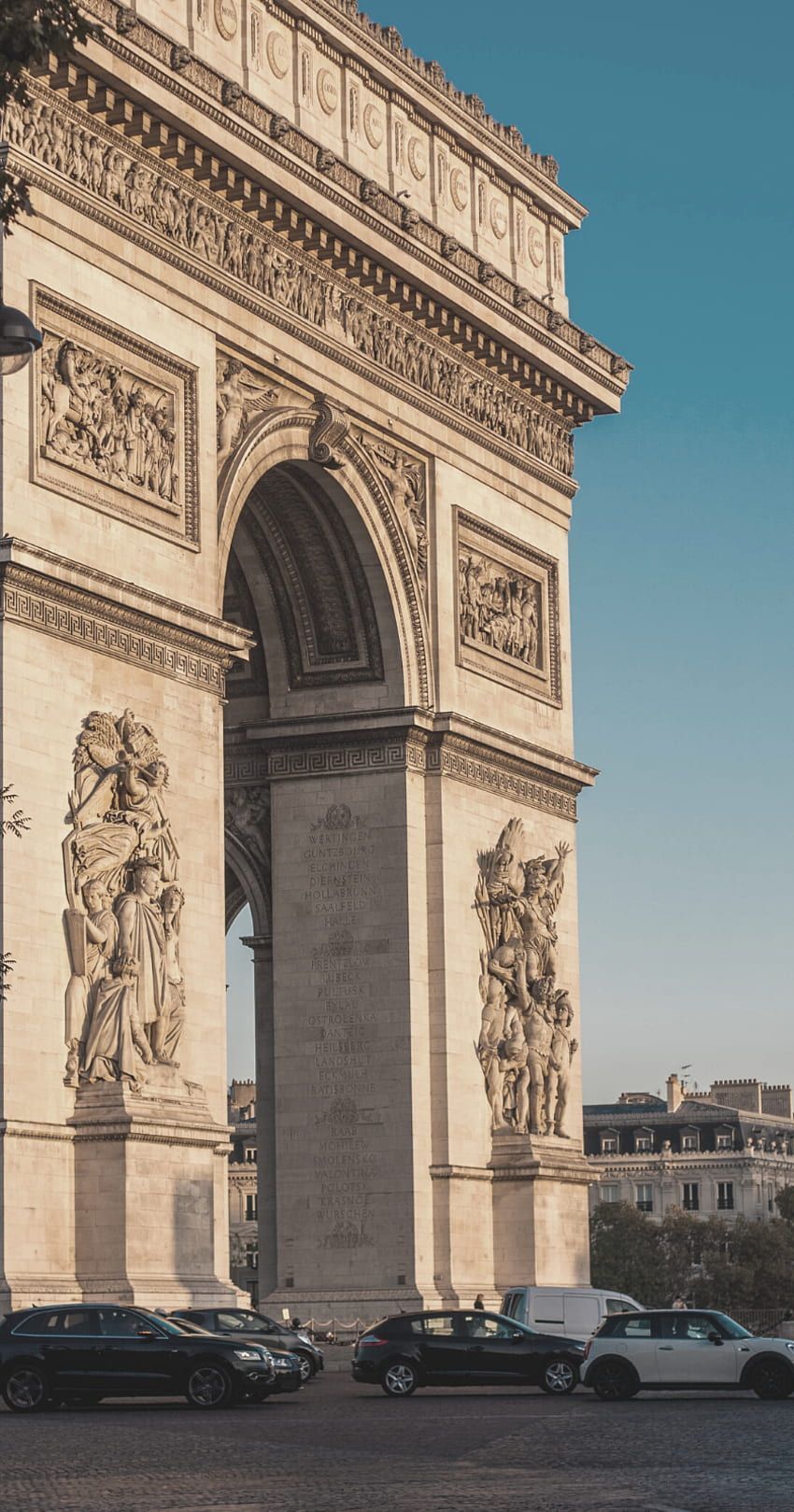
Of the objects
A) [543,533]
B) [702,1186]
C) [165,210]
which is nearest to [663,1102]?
[702,1186]

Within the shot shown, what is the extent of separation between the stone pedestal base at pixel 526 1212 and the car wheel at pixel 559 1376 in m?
8.51

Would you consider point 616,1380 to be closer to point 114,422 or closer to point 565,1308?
point 565,1308

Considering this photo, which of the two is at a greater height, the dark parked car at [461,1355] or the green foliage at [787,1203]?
the green foliage at [787,1203]

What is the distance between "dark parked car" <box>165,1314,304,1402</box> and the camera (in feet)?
97.2

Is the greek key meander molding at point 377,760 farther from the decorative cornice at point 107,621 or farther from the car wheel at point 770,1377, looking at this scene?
the car wheel at point 770,1377

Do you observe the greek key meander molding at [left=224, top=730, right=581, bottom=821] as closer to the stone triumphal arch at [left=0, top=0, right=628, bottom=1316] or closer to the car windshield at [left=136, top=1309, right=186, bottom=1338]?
the stone triumphal arch at [left=0, top=0, right=628, bottom=1316]

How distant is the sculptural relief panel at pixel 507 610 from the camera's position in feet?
144

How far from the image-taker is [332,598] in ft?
139

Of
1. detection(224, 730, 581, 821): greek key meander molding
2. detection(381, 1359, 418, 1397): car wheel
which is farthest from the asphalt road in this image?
detection(224, 730, 581, 821): greek key meander molding

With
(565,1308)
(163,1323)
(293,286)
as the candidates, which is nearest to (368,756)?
(293,286)

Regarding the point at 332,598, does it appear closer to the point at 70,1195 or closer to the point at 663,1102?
the point at 70,1195

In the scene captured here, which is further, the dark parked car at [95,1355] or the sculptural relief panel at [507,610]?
the sculptural relief panel at [507,610]

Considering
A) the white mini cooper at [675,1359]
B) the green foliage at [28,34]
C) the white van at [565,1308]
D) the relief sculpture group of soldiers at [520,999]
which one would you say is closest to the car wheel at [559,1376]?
the white mini cooper at [675,1359]

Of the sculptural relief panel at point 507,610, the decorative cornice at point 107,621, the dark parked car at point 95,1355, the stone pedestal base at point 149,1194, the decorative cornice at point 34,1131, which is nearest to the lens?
the dark parked car at point 95,1355
